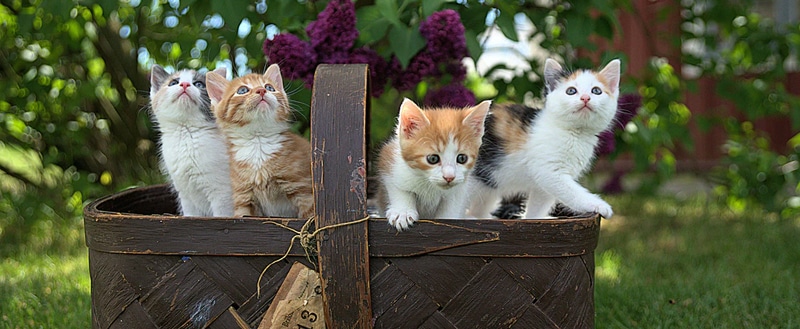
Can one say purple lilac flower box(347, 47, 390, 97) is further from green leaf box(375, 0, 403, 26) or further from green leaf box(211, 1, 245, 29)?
green leaf box(211, 1, 245, 29)

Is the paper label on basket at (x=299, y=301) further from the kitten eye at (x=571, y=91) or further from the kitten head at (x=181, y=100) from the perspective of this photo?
the kitten eye at (x=571, y=91)

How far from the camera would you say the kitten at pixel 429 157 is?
124 centimetres

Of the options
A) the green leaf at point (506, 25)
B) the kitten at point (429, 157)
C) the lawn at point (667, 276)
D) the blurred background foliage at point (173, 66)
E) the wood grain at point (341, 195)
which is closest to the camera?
the wood grain at point (341, 195)

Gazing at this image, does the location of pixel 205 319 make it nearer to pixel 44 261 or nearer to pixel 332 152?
pixel 332 152

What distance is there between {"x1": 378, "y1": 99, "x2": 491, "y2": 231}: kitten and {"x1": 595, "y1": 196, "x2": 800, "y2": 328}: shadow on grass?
787 millimetres

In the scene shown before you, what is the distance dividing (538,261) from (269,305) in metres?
0.50

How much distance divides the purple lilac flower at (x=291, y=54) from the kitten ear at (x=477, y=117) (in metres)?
0.52

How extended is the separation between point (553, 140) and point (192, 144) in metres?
0.79

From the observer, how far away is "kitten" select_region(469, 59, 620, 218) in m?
1.44

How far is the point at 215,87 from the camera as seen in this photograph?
4.65ft

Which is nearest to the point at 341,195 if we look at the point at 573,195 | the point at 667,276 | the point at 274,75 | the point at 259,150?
the point at 259,150

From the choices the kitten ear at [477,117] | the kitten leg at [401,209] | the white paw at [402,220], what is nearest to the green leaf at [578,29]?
the kitten ear at [477,117]

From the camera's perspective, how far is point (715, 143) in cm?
579

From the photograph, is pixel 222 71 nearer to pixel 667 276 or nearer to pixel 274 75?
pixel 274 75
